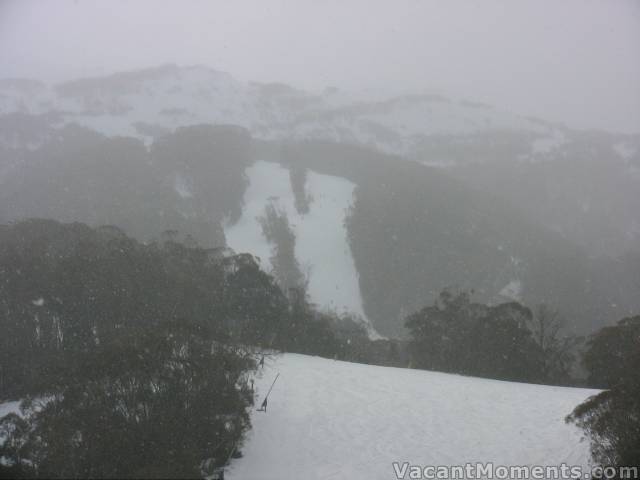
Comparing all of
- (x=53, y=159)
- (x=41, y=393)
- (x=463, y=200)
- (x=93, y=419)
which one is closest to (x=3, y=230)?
(x=41, y=393)

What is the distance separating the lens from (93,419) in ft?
39.1

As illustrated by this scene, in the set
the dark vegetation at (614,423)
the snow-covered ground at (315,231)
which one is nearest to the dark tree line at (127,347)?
the dark vegetation at (614,423)

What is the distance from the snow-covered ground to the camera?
87938mm

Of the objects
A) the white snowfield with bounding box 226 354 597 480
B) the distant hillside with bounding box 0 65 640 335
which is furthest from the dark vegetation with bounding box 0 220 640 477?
the distant hillside with bounding box 0 65 640 335

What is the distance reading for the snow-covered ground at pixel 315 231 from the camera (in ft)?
289

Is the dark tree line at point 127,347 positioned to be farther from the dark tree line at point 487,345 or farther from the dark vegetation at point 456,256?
the dark vegetation at point 456,256

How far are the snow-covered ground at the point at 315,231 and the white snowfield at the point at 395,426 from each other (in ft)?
194

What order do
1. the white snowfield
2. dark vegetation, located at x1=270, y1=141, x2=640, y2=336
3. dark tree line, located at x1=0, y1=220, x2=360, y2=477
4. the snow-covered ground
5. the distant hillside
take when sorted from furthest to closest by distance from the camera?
1. the distant hillside
2. the snow-covered ground
3. dark vegetation, located at x1=270, y1=141, x2=640, y2=336
4. the white snowfield
5. dark tree line, located at x1=0, y1=220, x2=360, y2=477

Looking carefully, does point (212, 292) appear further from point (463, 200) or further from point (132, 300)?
point (463, 200)

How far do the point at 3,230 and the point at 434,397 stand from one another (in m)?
35.9

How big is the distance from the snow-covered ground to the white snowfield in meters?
59.2

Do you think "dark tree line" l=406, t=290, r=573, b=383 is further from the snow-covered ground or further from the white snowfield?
the snow-covered ground

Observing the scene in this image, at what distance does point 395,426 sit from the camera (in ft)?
57.6

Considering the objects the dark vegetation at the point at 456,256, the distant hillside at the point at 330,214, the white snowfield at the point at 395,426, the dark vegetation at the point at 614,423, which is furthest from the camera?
the distant hillside at the point at 330,214
